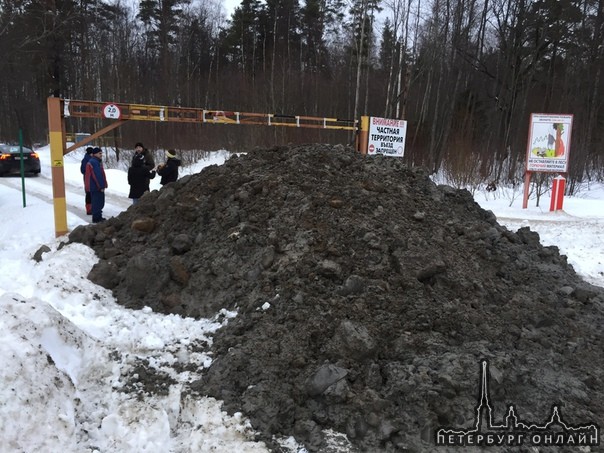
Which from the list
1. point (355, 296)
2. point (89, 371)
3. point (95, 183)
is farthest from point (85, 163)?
point (355, 296)

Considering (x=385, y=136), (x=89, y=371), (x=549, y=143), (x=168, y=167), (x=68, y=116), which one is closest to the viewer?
(x=89, y=371)

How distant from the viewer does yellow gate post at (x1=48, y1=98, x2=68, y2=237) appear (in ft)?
25.4

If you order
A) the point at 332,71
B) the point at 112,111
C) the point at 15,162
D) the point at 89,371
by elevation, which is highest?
the point at 332,71

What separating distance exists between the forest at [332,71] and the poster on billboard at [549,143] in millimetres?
3120

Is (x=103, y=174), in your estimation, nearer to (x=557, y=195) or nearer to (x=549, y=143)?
(x=557, y=195)

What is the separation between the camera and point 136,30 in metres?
41.3

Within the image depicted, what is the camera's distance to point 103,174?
30.5ft

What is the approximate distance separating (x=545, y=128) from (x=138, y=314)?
12.7 m

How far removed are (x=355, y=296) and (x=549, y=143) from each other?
11.6 meters

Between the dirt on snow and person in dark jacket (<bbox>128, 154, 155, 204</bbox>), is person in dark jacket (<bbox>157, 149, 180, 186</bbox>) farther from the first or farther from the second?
the dirt on snow

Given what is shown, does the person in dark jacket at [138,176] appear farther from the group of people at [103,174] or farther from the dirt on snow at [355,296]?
the dirt on snow at [355,296]

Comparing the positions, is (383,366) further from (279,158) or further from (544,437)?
(279,158)

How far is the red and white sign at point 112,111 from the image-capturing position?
8.08 m

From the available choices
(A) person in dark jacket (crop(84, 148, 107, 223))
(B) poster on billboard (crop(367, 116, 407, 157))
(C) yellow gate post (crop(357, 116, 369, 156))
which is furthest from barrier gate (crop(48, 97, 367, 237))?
(B) poster on billboard (crop(367, 116, 407, 157))
